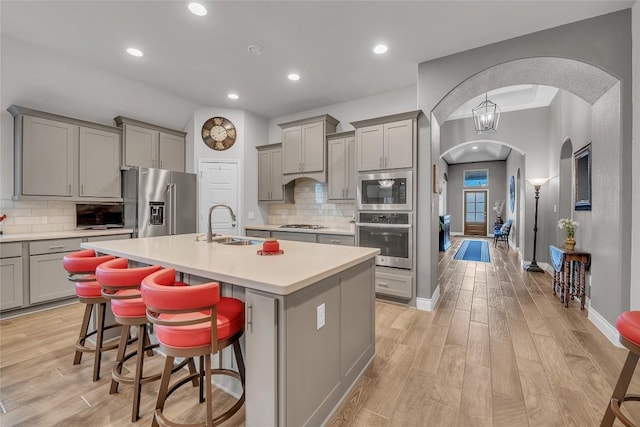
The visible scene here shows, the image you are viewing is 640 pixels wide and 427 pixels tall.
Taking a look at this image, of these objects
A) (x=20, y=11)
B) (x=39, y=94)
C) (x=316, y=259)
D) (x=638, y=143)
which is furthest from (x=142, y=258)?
(x=638, y=143)

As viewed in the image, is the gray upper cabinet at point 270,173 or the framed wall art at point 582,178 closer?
the framed wall art at point 582,178

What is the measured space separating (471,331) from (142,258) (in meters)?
2.96

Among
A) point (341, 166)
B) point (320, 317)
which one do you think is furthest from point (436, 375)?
point (341, 166)

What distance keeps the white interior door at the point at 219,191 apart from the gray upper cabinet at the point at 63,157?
123 centimetres

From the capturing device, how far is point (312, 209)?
519cm

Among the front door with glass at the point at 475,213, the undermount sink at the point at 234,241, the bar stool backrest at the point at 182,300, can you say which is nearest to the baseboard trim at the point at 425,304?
the undermount sink at the point at 234,241

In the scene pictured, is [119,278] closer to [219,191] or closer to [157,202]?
[157,202]

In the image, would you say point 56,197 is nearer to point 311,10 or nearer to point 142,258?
point 142,258

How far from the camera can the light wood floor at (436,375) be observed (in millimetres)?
1668

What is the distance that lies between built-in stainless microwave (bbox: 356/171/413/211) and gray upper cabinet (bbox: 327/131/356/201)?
1.61 ft

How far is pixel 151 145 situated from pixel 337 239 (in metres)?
3.40

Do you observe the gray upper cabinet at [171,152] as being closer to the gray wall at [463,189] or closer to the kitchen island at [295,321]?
the kitchen island at [295,321]

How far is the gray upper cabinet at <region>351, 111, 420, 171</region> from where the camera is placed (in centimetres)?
340

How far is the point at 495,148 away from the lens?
8695mm
